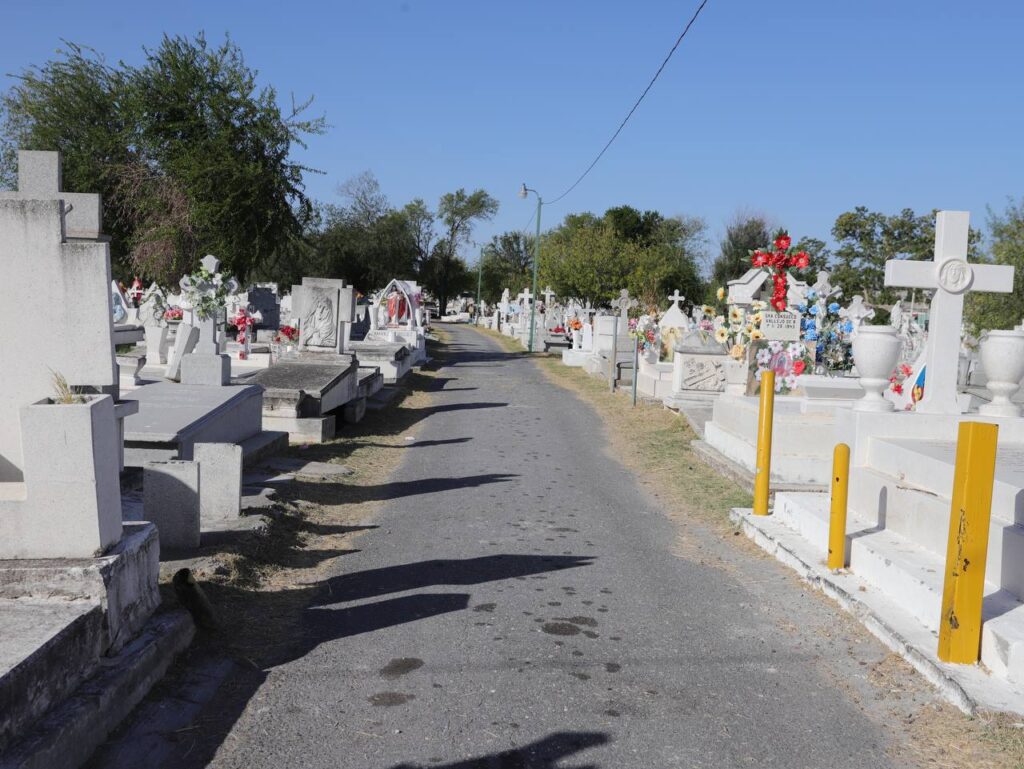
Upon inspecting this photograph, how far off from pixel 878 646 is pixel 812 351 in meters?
10.5

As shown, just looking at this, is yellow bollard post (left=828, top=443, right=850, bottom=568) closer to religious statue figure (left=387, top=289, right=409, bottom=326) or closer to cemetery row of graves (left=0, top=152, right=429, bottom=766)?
cemetery row of graves (left=0, top=152, right=429, bottom=766)

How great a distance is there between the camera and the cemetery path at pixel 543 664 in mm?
3750

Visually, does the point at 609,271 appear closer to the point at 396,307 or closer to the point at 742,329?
the point at 396,307

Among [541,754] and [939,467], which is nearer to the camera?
[541,754]

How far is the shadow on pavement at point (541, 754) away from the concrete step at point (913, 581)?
1971 millimetres

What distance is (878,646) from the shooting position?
4.97 meters

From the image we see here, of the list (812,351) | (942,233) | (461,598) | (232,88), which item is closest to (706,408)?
(812,351)

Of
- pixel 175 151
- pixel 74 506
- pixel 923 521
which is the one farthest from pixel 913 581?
pixel 175 151

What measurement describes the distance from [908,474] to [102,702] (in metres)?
5.30

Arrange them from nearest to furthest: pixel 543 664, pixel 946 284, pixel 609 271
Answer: pixel 543 664 < pixel 946 284 < pixel 609 271

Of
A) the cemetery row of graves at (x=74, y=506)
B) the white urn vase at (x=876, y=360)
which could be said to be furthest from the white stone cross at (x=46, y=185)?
the white urn vase at (x=876, y=360)

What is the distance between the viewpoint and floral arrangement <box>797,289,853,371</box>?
1500cm

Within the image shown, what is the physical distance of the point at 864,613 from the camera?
Result: 5336 mm

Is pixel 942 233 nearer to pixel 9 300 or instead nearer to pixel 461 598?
pixel 461 598
